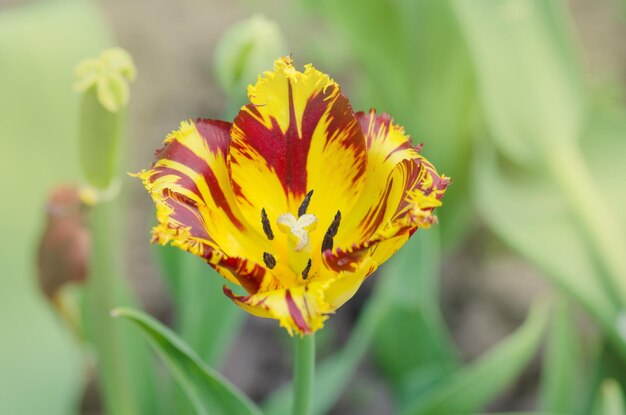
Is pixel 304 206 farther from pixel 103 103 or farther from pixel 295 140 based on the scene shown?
pixel 103 103

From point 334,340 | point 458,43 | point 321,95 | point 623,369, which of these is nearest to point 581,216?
point 623,369

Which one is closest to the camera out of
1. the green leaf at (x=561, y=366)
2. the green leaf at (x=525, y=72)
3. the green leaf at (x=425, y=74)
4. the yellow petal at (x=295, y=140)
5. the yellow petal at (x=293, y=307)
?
the yellow petal at (x=293, y=307)

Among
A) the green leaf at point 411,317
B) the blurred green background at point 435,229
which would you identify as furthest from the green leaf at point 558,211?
the green leaf at point 411,317

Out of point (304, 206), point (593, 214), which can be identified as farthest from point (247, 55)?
point (593, 214)

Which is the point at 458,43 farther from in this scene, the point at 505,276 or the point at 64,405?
the point at 64,405

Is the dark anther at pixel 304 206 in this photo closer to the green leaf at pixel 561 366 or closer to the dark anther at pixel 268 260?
the dark anther at pixel 268 260
